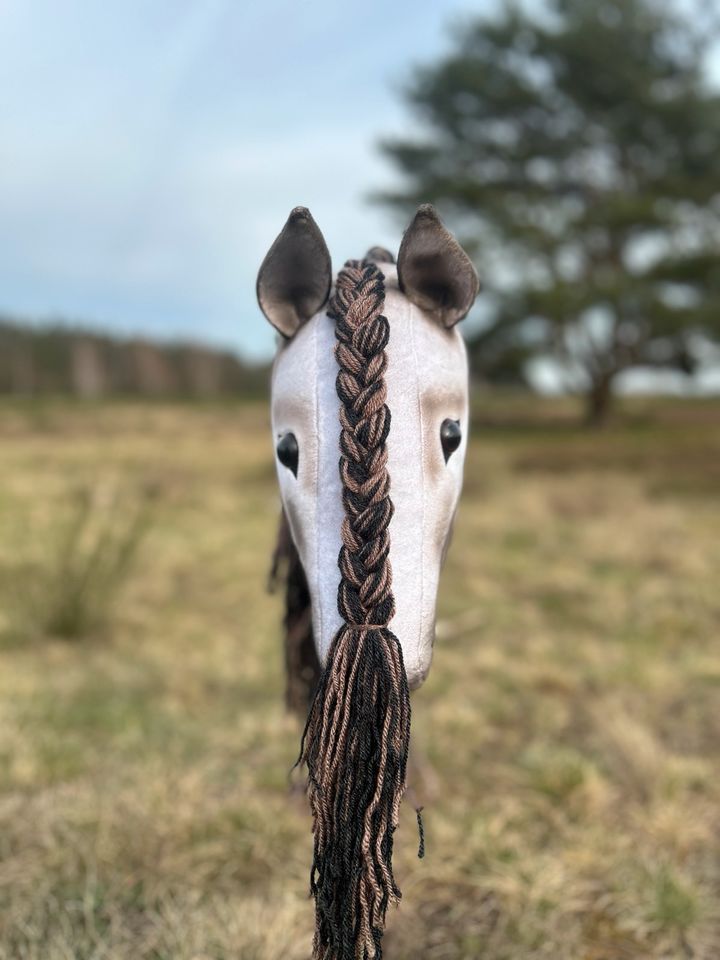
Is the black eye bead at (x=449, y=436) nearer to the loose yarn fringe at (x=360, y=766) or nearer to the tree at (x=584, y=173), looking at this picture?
the loose yarn fringe at (x=360, y=766)

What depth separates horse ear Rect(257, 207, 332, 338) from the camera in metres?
1.10

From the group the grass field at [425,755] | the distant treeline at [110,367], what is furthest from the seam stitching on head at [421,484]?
the distant treeline at [110,367]

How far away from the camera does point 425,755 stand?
2.86m

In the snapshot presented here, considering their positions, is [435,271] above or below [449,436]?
above

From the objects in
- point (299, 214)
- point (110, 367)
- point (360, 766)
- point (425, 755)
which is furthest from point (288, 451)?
point (110, 367)

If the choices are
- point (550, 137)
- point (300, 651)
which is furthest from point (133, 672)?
point (550, 137)

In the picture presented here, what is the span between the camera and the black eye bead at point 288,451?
45.1 inches

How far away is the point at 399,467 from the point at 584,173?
15.2m

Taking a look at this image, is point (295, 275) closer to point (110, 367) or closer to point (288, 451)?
point (288, 451)

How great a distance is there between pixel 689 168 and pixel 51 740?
1470cm

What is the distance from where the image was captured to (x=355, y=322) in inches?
42.9

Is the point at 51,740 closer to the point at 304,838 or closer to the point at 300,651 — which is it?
the point at 304,838

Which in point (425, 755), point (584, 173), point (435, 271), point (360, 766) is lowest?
point (425, 755)

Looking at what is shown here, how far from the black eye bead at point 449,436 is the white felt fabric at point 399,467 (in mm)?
13
